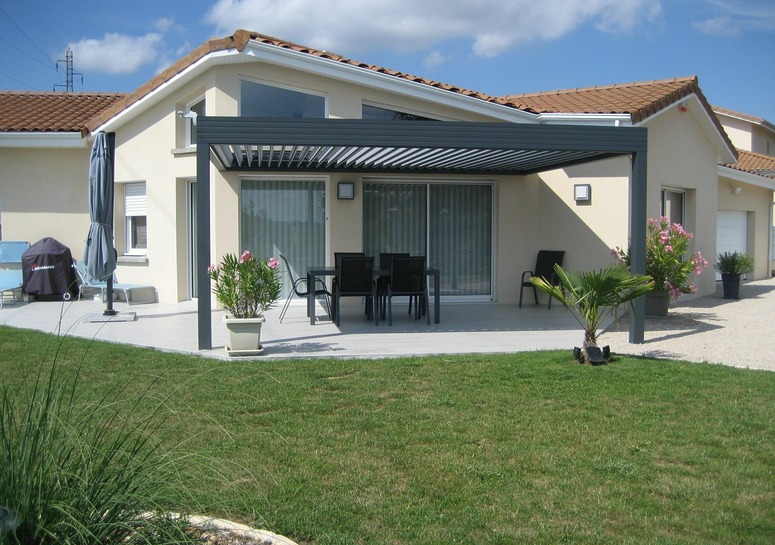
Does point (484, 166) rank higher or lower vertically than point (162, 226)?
higher

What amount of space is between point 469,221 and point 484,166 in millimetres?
1562

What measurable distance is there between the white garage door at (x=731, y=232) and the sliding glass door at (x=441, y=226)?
331 inches

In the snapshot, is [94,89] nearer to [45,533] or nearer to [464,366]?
[464,366]

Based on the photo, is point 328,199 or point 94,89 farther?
point 94,89

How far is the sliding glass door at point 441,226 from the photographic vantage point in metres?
14.1

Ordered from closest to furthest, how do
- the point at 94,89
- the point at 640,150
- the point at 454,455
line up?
the point at 454,455
the point at 640,150
the point at 94,89

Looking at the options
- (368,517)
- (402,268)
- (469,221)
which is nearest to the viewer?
(368,517)

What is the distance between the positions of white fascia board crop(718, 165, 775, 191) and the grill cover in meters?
14.7

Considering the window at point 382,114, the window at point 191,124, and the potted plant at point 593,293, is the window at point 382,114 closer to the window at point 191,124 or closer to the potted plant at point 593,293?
the window at point 191,124

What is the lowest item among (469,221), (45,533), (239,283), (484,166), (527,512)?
(527,512)

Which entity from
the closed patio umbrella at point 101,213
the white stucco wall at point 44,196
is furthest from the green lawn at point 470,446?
the white stucco wall at point 44,196

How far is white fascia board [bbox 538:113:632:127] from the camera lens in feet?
41.5

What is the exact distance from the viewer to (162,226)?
46.0ft

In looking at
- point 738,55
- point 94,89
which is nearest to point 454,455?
point 738,55
